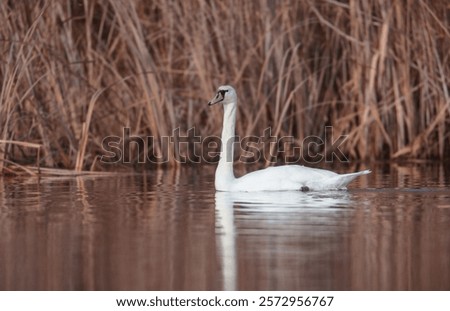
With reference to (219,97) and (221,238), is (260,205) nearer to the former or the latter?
(219,97)

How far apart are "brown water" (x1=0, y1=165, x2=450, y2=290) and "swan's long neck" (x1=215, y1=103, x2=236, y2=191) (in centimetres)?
15

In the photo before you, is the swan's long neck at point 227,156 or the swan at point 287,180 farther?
the swan's long neck at point 227,156

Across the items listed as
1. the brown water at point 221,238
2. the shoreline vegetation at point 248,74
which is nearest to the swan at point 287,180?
the brown water at point 221,238

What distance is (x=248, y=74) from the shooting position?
1257 centimetres

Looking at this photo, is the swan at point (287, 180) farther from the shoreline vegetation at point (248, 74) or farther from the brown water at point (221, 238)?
the shoreline vegetation at point (248, 74)

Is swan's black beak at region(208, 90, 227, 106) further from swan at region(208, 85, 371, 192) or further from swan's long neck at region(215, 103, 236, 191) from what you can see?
swan at region(208, 85, 371, 192)

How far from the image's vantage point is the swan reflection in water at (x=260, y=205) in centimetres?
654

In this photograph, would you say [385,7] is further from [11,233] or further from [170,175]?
[11,233]

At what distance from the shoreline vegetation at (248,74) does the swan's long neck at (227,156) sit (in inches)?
83.8

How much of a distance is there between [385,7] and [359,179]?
2.26 meters

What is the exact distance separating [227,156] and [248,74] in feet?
10.1

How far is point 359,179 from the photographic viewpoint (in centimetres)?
1089

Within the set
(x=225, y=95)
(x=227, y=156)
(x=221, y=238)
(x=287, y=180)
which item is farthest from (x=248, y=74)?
(x=221, y=238)
